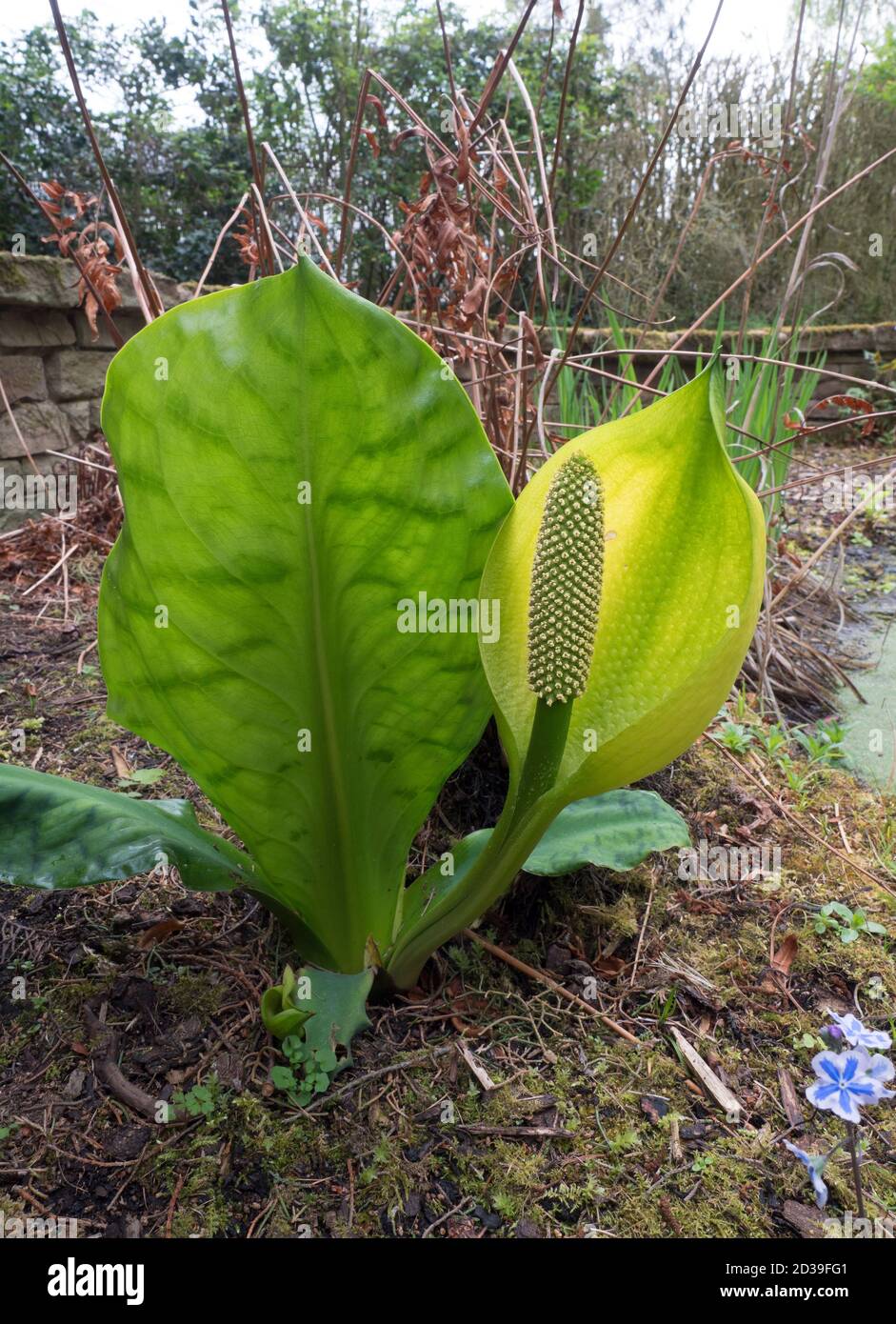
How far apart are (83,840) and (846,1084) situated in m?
0.80

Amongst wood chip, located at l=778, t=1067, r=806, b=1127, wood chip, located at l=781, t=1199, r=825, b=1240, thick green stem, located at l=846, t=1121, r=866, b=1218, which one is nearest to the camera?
thick green stem, located at l=846, t=1121, r=866, b=1218

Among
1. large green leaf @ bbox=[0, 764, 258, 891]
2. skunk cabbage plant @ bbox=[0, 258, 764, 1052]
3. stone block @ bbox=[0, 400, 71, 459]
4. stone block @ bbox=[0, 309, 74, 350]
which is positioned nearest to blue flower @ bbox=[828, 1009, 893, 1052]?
skunk cabbage plant @ bbox=[0, 258, 764, 1052]

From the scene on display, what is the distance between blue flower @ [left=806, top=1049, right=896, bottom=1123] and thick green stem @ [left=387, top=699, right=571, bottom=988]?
1.12 ft

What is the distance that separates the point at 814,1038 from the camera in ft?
3.72

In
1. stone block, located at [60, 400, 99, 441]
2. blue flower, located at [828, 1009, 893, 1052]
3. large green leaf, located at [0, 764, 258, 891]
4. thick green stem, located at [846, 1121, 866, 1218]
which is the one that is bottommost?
thick green stem, located at [846, 1121, 866, 1218]

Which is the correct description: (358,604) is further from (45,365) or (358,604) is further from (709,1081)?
(45,365)

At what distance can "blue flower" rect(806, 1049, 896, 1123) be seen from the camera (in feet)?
2.58

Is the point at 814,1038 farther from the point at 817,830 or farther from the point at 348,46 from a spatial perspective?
the point at 348,46

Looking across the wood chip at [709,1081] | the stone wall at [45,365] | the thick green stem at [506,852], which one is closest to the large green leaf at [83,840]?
the thick green stem at [506,852]

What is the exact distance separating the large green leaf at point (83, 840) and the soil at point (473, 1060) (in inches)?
8.8

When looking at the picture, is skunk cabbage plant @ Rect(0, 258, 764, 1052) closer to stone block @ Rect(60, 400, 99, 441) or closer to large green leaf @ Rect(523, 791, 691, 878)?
large green leaf @ Rect(523, 791, 691, 878)

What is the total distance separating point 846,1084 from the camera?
806 millimetres
